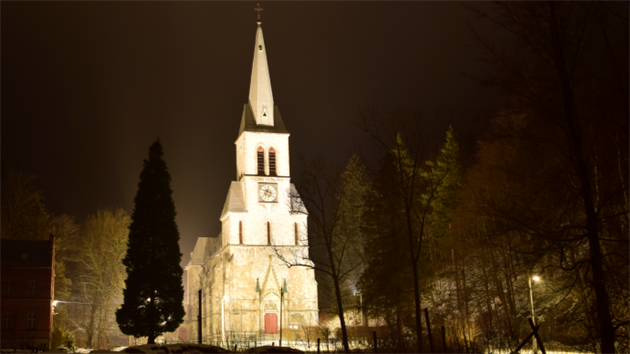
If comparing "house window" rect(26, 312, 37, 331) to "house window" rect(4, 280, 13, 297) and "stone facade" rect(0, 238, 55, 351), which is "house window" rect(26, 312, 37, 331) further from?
"house window" rect(4, 280, 13, 297)

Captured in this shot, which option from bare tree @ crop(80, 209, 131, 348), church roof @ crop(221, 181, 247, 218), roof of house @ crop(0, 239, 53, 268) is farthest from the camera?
church roof @ crop(221, 181, 247, 218)

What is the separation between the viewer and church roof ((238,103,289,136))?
61.8 meters

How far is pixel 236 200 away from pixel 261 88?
12.3 m

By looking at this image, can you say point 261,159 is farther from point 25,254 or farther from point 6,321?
point 6,321

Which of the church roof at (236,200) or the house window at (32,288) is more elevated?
the church roof at (236,200)

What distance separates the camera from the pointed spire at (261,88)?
63.0 metres

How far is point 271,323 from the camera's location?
56469 mm

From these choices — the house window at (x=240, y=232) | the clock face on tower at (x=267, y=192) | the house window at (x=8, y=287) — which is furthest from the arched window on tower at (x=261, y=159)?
the house window at (x=8, y=287)

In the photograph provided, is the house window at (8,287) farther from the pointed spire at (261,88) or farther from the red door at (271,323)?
the pointed spire at (261,88)

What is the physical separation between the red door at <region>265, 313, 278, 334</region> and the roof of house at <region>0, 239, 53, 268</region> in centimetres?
2091

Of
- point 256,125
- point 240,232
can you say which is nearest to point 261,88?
point 256,125

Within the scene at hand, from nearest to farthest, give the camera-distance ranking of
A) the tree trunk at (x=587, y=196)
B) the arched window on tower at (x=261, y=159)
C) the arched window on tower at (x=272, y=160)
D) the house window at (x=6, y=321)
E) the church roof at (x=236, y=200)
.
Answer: the tree trunk at (x=587, y=196), the house window at (x=6, y=321), the church roof at (x=236, y=200), the arched window on tower at (x=261, y=159), the arched window on tower at (x=272, y=160)

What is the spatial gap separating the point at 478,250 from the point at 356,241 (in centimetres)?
2726

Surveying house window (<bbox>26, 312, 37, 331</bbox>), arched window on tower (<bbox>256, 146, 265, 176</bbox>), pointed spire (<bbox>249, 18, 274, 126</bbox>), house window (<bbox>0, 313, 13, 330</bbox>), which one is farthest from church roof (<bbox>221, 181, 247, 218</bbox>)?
house window (<bbox>0, 313, 13, 330</bbox>)
